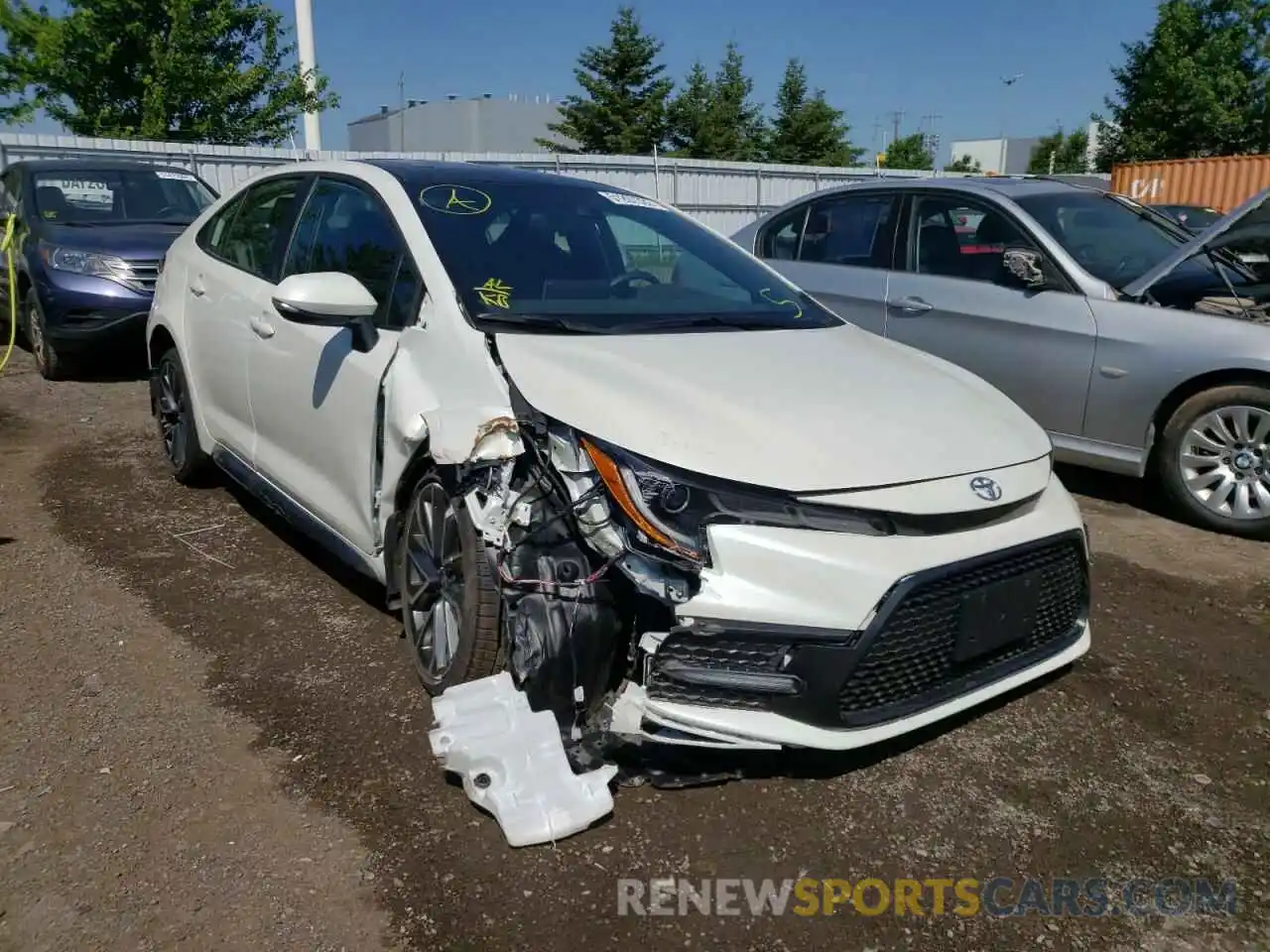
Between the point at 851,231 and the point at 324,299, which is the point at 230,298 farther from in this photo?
the point at 851,231

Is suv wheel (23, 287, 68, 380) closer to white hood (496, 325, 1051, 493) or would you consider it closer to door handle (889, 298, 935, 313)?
door handle (889, 298, 935, 313)

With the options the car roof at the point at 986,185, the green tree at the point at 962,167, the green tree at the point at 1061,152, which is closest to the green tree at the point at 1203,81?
the green tree at the point at 962,167

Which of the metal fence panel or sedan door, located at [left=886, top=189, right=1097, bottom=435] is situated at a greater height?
the metal fence panel

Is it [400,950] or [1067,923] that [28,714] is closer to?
[400,950]

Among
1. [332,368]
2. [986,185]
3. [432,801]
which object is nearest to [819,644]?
[432,801]

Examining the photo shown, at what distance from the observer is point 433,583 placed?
3031mm

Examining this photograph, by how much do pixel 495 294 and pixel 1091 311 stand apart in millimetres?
3382

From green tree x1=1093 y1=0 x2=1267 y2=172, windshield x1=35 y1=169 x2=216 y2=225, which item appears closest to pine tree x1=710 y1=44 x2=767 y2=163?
green tree x1=1093 y1=0 x2=1267 y2=172

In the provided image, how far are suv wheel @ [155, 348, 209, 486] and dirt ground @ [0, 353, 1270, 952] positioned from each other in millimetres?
1018

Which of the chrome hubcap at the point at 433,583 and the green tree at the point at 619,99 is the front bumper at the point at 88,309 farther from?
the green tree at the point at 619,99

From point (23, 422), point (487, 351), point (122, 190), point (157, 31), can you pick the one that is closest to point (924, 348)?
point (487, 351)

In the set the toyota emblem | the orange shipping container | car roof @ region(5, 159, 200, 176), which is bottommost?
the toyota emblem

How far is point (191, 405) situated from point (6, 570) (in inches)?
41.3

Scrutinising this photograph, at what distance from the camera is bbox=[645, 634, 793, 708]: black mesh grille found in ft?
7.84
